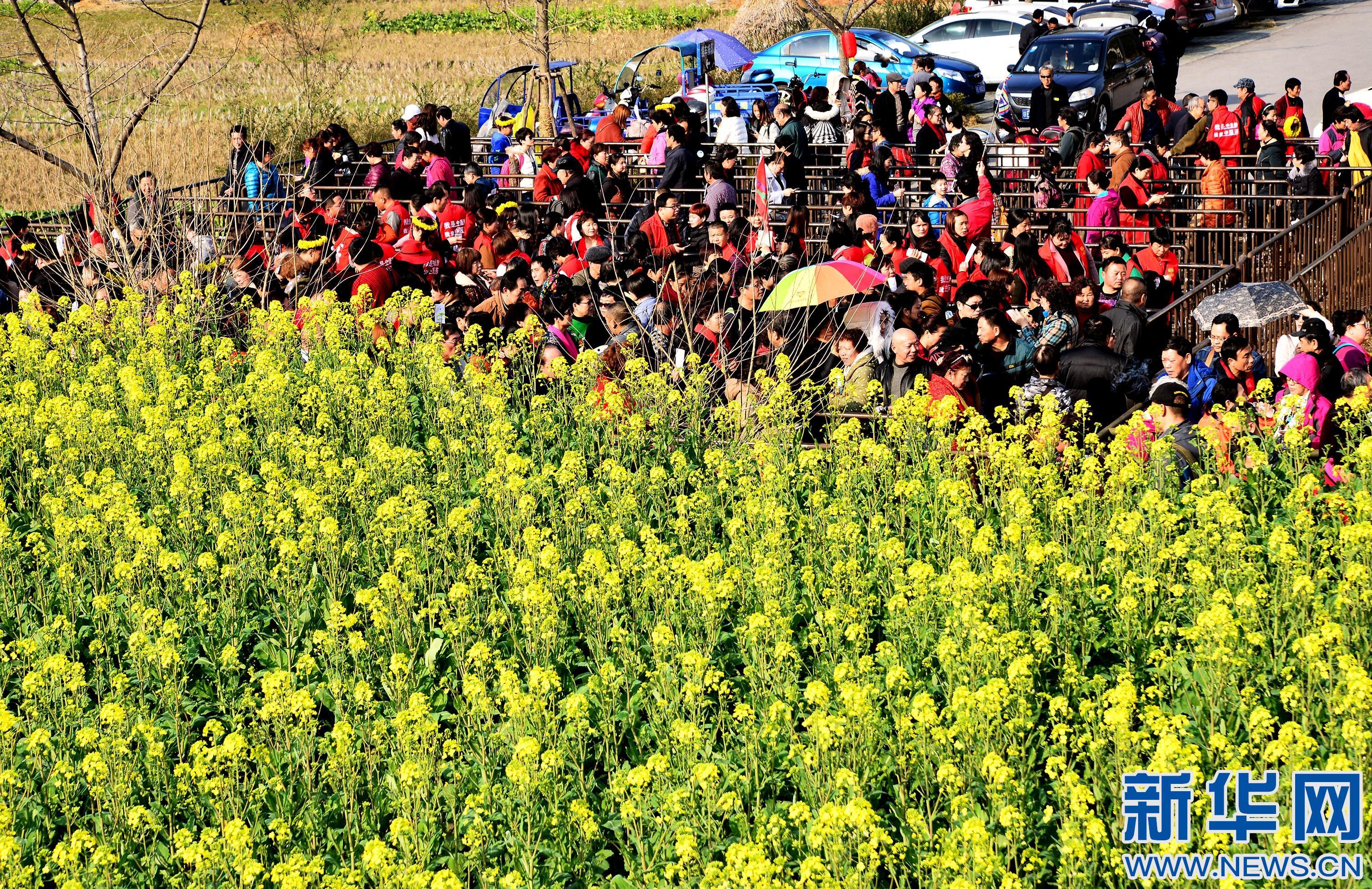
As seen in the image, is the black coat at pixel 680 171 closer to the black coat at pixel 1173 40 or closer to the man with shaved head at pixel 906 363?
the man with shaved head at pixel 906 363

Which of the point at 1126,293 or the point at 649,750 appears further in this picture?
the point at 1126,293

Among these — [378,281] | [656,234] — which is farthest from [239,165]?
[656,234]

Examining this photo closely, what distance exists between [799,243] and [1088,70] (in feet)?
38.0

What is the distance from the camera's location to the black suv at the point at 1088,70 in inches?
866

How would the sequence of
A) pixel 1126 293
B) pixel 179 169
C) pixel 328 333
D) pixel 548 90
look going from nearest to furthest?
1. pixel 1126 293
2. pixel 328 333
3. pixel 179 169
4. pixel 548 90

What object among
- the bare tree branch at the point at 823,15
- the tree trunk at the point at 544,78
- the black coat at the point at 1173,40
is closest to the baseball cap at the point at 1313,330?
the tree trunk at the point at 544,78

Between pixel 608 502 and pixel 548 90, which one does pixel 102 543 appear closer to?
pixel 608 502

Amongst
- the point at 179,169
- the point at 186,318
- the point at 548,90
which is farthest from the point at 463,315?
the point at 548,90

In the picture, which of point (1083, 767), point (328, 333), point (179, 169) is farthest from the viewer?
point (179, 169)

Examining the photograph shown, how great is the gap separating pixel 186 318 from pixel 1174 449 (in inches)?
318

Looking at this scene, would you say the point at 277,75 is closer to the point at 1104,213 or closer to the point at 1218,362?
Answer: the point at 1104,213

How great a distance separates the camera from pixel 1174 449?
8656 mm

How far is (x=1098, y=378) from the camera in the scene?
965cm

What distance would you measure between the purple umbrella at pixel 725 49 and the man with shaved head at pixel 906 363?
15.6 m
